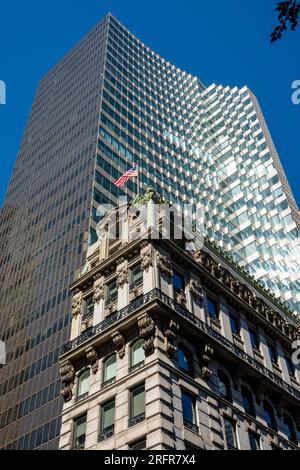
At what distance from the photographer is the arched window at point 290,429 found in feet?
124

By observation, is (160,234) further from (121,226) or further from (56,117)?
(56,117)

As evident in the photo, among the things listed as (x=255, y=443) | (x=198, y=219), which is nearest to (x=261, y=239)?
(x=198, y=219)

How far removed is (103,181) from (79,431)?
5437 centimetres

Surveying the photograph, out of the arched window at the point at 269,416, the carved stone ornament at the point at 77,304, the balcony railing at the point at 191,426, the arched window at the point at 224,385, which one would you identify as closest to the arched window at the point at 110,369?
the balcony railing at the point at 191,426

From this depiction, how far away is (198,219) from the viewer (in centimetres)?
10550

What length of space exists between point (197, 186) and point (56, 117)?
98.8ft

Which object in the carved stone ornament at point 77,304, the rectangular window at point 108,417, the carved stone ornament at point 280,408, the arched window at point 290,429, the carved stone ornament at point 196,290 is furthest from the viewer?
the carved stone ornament at point 77,304

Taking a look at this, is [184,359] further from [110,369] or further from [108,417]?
[108,417]

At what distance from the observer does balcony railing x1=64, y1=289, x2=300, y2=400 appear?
33.9m

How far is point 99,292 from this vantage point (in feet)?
128

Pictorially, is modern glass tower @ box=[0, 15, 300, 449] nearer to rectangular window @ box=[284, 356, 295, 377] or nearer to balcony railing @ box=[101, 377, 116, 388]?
rectangular window @ box=[284, 356, 295, 377]

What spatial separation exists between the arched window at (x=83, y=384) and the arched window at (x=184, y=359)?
5813 mm

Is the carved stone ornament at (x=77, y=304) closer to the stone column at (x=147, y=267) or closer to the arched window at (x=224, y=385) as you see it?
the stone column at (x=147, y=267)

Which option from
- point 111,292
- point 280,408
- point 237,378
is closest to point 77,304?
point 111,292
